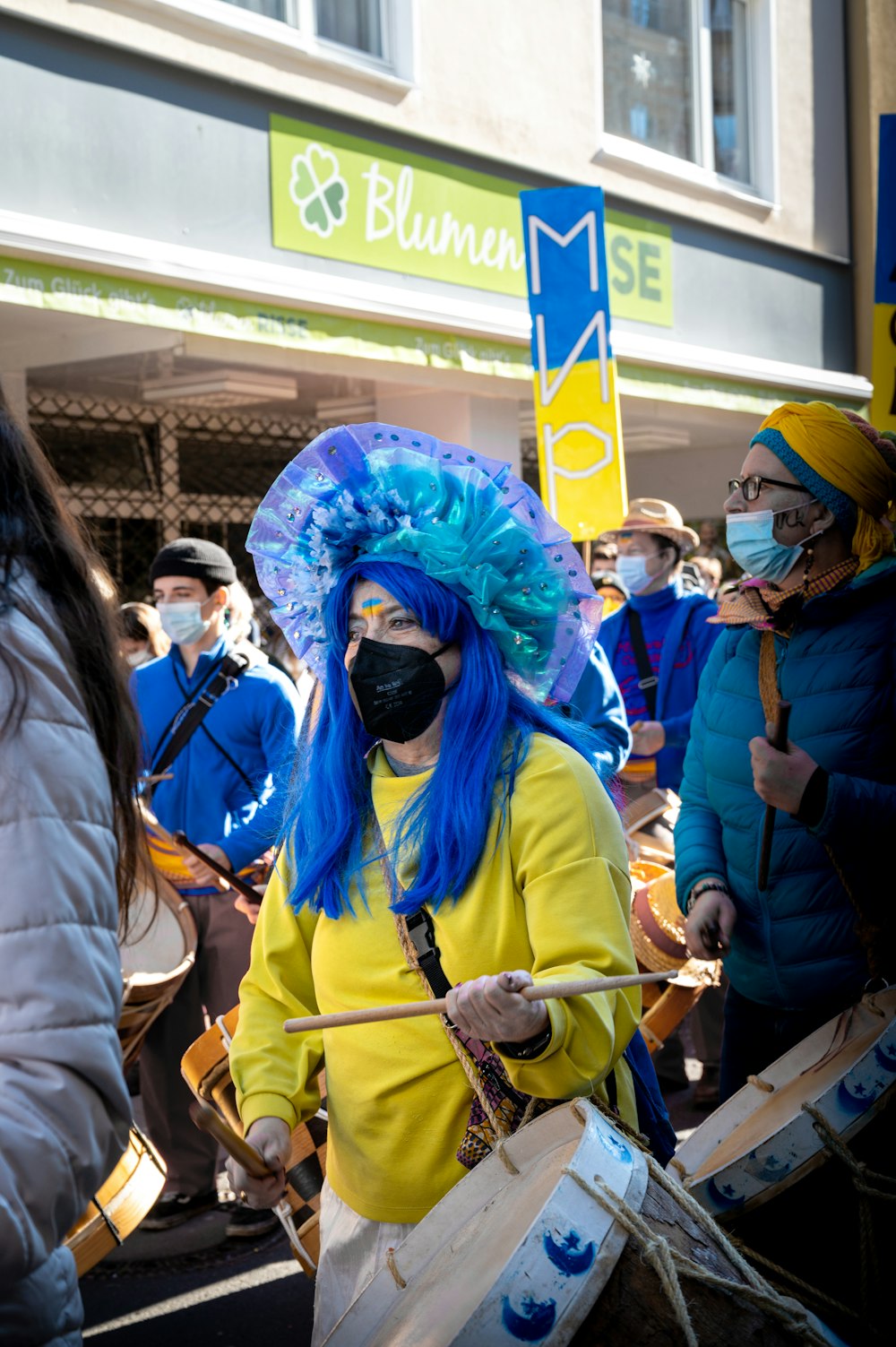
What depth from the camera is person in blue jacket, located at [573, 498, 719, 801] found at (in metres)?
5.75

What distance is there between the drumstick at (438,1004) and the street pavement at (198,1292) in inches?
90.5

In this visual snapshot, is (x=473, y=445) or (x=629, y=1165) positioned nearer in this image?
(x=629, y=1165)

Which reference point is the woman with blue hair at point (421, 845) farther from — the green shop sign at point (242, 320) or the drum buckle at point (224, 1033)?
the green shop sign at point (242, 320)

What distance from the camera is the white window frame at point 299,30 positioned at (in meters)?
7.63

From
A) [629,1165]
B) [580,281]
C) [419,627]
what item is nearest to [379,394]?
[580,281]

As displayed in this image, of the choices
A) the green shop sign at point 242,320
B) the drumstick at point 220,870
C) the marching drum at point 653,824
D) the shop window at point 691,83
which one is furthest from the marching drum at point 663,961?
the shop window at point 691,83

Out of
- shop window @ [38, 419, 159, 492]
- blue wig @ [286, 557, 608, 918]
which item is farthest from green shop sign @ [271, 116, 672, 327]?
blue wig @ [286, 557, 608, 918]

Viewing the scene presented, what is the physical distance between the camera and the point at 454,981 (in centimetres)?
219

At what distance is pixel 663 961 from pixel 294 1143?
1423 millimetres

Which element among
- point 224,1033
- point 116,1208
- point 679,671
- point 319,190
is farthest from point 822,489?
point 319,190

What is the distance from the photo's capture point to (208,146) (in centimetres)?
784

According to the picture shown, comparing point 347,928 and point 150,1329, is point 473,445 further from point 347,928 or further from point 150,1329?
point 347,928

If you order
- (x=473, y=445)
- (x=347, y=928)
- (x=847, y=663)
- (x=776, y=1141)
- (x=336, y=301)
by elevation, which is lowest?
(x=776, y=1141)

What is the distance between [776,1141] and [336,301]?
21.4ft
